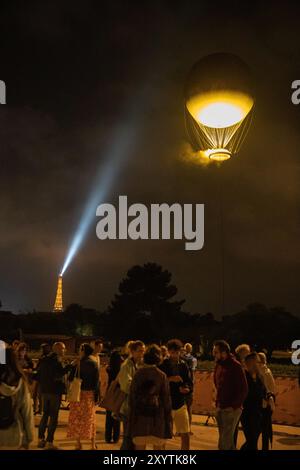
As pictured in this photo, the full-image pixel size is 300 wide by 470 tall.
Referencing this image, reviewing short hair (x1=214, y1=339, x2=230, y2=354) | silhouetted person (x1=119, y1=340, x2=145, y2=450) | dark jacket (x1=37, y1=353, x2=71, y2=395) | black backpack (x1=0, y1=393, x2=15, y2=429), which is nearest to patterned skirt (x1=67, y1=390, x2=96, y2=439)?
dark jacket (x1=37, y1=353, x2=71, y2=395)

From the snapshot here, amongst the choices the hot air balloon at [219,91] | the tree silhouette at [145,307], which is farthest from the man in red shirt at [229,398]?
the tree silhouette at [145,307]

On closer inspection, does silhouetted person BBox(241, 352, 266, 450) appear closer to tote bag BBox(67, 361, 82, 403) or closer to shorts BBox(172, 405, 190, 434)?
shorts BBox(172, 405, 190, 434)

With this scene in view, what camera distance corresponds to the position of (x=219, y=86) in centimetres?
1224

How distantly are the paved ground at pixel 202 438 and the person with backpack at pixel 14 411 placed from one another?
3204mm

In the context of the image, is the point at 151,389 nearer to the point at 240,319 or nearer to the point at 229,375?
the point at 229,375

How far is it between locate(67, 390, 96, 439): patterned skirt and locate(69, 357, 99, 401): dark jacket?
0.09 m

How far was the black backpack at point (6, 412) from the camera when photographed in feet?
18.0

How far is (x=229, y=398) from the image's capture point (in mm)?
7027

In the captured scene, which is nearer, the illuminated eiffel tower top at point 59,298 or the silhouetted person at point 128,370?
the silhouetted person at point 128,370

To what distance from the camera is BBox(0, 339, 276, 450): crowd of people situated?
5625 mm

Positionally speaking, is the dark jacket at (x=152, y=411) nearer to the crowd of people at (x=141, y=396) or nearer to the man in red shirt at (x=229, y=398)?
the crowd of people at (x=141, y=396)
